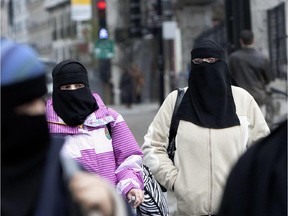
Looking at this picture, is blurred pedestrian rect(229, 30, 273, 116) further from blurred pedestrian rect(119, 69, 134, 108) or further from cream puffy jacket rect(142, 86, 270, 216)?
blurred pedestrian rect(119, 69, 134, 108)

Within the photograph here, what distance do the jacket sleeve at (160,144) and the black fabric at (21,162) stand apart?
10.5 ft

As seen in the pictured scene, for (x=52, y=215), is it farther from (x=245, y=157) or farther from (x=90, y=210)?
(x=245, y=157)

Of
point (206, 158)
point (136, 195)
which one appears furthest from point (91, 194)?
point (136, 195)

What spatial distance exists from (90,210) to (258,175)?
89 cm

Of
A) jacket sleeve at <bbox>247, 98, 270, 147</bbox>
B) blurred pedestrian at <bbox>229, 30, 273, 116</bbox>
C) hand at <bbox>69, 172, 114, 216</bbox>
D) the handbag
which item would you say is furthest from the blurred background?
hand at <bbox>69, 172, 114, 216</bbox>

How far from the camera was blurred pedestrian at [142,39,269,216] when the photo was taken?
556 cm

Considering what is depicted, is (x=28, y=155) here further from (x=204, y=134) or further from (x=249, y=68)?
(x=249, y=68)

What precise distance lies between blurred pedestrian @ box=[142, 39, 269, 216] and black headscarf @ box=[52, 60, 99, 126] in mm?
502

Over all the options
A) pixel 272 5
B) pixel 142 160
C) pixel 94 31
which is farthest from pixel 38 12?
pixel 142 160

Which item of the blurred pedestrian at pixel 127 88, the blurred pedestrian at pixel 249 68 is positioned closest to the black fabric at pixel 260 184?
the blurred pedestrian at pixel 249 68

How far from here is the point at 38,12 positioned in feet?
339

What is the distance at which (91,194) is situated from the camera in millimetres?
2424

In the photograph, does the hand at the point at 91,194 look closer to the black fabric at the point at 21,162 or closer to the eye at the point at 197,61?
the black fabric at the point at 21,162

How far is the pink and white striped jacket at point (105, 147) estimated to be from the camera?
5.61 meters
